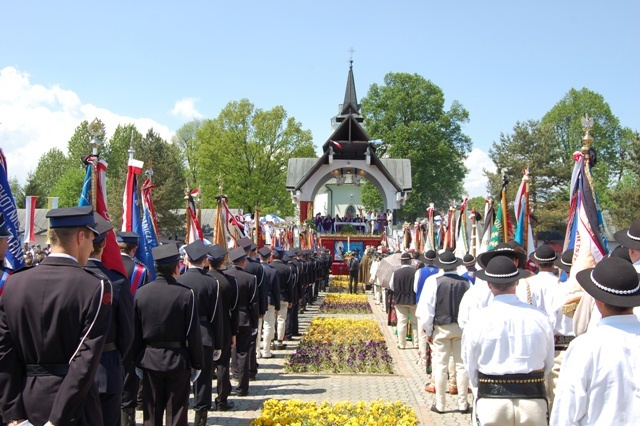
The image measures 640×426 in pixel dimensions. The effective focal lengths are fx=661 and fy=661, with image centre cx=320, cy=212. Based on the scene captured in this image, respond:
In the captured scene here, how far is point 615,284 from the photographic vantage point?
3.56 metres

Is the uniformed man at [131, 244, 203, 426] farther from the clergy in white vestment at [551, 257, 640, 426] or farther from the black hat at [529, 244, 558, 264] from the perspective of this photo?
the black hat at [529, 244, 558, 264]

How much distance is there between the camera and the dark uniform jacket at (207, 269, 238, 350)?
339 inches

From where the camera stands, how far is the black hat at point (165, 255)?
253 inches

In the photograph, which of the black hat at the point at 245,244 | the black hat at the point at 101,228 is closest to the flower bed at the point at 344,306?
the black hat at the point at 245,244

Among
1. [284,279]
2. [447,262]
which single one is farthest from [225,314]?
[284,279]

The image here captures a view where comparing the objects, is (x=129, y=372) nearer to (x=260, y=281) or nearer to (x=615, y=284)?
(x=260, y=281)

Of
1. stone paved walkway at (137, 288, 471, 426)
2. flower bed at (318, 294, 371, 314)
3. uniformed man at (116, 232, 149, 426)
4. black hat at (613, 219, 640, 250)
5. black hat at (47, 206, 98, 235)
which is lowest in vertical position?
flower bed at (318, 294, 371, 314)

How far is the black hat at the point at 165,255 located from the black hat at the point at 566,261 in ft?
15.2

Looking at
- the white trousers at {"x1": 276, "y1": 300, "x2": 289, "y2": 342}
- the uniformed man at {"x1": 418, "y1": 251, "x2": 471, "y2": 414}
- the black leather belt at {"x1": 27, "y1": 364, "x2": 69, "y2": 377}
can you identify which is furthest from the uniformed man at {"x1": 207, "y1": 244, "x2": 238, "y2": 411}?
the white trousers at {"x1": 276, "y1": 300, "x2": 289, "y2": 342}

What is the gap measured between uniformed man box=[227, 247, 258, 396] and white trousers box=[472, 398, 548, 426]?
17.4 feet

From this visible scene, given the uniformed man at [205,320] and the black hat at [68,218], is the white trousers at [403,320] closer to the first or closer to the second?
the uniformed man at [205,320]

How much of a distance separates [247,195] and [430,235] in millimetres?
42931

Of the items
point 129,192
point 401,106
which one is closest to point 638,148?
point 401,106

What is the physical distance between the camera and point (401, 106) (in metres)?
60.7
